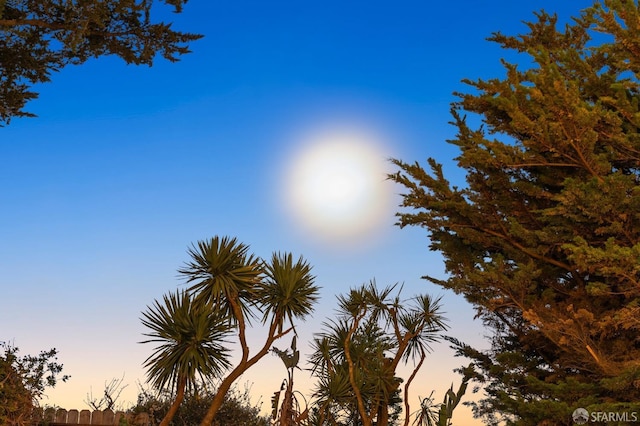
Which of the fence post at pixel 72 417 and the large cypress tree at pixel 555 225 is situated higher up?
the large cypress tree at pixel 555 225

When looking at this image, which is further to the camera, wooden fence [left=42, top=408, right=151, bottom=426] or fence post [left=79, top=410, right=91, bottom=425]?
fence post [left=79, top=410, right=91, bottom=425]

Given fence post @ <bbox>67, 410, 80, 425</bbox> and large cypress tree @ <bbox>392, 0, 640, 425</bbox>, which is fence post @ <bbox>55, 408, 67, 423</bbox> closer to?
fence post @ <bbox>67, 410, 80, 425</bbox>

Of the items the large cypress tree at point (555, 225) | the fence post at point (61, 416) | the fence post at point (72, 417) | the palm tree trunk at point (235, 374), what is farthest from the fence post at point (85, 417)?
the large cypress tree at point (555, 225)

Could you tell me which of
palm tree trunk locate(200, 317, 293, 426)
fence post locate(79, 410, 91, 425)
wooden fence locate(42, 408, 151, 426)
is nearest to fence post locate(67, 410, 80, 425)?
wooden fence locate(42, 408, 151, 426)

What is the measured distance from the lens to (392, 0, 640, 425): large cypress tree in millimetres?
12789

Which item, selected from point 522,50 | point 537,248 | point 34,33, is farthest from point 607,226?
point 34,33

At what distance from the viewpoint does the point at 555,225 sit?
1440cm

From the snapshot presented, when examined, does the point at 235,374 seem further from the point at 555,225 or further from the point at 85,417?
the point at 555,225

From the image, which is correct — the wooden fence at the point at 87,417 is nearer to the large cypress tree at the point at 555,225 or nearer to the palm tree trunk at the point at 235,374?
the palm tree trunk at the point at 235,374

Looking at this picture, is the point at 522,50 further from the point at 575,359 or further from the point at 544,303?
the point at 575,359

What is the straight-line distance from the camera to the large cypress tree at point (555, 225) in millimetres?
12789

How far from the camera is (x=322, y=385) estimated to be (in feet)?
60.4

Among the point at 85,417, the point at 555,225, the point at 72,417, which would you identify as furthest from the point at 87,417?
the point at 555,225

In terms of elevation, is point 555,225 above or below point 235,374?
above
